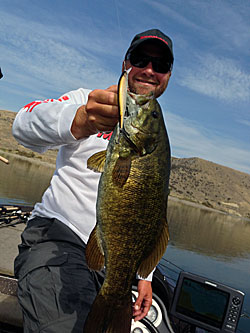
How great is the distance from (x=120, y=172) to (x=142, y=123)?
0.34 metres

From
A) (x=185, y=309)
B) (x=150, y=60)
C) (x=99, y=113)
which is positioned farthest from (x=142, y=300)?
(x=150, y=60)

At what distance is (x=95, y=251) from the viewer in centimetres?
191

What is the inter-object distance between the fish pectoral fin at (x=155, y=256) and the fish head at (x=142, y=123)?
51cm

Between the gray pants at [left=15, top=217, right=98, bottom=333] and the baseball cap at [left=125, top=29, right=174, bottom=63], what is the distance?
5.16ft

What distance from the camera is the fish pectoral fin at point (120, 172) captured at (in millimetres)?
1786

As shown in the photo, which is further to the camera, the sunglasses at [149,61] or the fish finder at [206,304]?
the fish finder at [206,304]

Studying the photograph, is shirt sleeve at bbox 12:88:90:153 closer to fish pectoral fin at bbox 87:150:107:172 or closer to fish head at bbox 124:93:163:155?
fish pectoral fin at bbox 87:150:107:172

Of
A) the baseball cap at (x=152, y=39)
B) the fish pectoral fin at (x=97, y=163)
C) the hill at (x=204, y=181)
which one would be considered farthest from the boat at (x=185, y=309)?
the hill at (x=204, y=181)

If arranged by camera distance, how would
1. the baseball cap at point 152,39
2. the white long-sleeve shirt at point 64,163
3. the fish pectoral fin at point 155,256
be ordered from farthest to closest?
the baseball cap at point 152,39, the white long-sleeve shirt at point 64,163, the fish pectoral fin at point 155,256

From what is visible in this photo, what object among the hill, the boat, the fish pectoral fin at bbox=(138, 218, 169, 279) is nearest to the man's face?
the fish pectoral fin at bbox=(138, 218, 169, 279)

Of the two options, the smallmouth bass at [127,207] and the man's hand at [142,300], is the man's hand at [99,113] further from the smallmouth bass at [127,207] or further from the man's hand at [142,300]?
the man's hand at [142,300]

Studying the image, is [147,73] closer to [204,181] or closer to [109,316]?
[109,316]

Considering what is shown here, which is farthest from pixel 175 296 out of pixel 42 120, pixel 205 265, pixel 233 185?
pixel 233 185

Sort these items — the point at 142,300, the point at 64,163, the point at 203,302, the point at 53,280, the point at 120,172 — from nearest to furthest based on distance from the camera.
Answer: the point at 120,172
the point at 53,280
the point at 64,163
the point at 142,300
the point at 203,302
